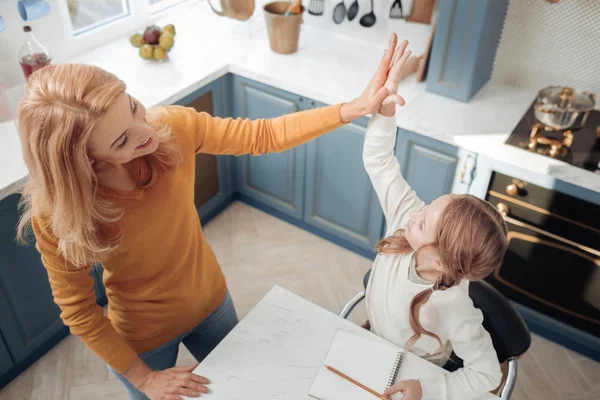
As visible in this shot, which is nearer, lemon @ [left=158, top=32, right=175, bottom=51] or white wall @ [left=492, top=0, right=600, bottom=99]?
white wall @ [left=492, top=0, right=600, bottom=99]

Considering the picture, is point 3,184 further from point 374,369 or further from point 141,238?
point 374,369

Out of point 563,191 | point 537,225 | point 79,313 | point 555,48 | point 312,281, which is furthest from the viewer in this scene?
point 312,281

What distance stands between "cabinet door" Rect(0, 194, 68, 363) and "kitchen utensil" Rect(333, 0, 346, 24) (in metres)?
1.69

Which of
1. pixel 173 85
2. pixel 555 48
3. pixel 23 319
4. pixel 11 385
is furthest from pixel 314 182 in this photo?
pixel 11 385

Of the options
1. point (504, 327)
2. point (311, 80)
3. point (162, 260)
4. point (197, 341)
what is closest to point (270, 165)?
point (311, 80)

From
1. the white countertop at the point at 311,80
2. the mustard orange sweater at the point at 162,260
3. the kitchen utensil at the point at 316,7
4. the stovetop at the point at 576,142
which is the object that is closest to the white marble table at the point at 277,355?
the mustard orange sweater at the point at 162,260

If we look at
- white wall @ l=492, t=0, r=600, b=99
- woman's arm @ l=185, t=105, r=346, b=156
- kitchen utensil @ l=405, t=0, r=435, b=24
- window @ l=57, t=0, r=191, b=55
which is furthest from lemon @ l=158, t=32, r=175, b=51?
white wall @ l=492, t=0, r=600, b=99

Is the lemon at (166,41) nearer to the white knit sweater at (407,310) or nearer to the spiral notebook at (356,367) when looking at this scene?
the white knit sweater at (407,310)

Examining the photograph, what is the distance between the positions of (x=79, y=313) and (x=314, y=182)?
1.56 m

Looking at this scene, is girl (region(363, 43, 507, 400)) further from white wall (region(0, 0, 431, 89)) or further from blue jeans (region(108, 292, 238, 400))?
white wall (region(0, 0, 431, 89))

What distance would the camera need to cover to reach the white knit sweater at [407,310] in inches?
51.1

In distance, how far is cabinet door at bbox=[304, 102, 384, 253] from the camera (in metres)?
2.48

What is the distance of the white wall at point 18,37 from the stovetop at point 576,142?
1.94m

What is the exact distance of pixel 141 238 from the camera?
4.33 ft
